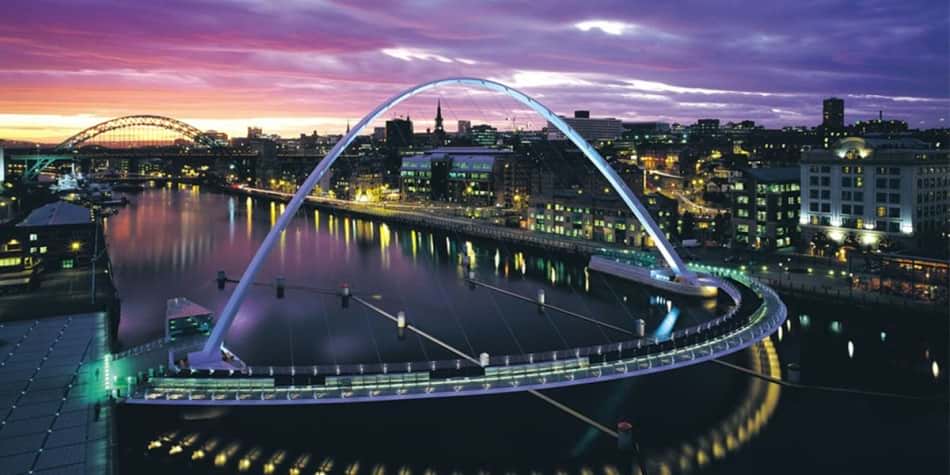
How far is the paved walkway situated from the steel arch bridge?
9697 cm

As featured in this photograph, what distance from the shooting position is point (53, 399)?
17.2m

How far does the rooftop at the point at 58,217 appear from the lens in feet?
132

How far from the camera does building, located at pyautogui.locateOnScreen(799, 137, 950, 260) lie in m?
38.6

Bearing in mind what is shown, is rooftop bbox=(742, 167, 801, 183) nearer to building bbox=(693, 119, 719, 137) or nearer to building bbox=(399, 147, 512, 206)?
building bbox=(399, 147, 512, 206)

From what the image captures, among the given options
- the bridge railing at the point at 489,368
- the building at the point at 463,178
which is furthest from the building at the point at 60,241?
the building at the point at 463,178


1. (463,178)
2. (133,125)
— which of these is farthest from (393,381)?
(133,125)

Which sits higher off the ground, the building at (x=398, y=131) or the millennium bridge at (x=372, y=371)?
the building at (x=398, y=131)

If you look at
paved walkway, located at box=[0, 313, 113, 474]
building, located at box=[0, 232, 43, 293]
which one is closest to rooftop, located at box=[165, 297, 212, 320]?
paved walkway, located at box=[0, 313, 113, 474]

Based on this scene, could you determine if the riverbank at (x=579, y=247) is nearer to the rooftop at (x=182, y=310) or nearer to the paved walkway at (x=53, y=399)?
the rooftop at (x=182, y=310)

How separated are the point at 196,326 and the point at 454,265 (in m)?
23.6

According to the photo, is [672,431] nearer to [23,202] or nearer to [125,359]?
[125,359]

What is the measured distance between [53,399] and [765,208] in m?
41.3

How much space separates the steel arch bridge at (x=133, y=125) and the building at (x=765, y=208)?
3930 inches

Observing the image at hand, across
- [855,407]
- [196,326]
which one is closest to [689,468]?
[855,407]
